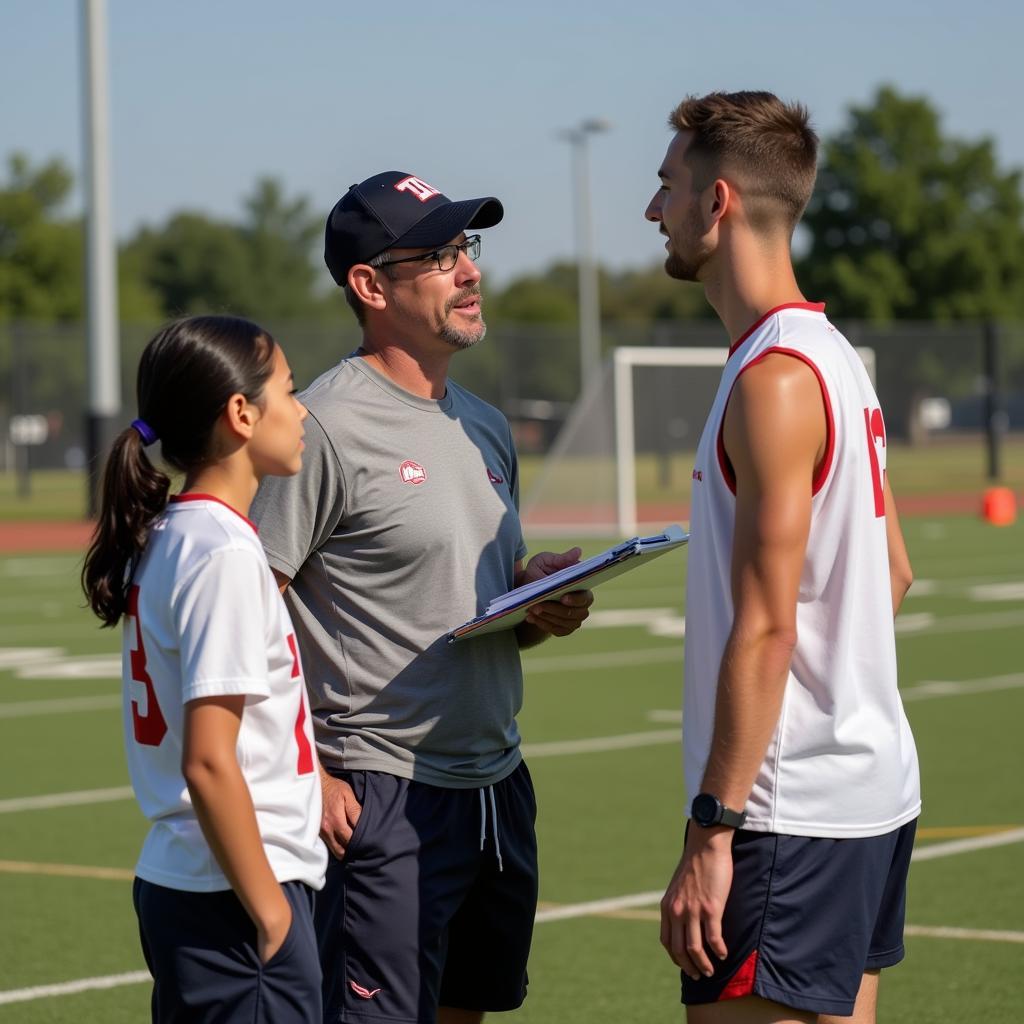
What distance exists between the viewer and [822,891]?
316 cm

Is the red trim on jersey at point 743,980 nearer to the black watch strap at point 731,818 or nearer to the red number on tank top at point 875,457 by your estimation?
the black watch strap at point 731,818

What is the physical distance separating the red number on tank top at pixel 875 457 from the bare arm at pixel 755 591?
170 millimetres

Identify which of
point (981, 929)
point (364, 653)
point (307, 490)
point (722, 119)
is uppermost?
point (722, 119)

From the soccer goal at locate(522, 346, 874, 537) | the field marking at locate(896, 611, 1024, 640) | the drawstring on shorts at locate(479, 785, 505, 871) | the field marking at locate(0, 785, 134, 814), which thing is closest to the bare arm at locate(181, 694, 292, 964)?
the drawstring on shorts at locate(479, 785, 505, 871)

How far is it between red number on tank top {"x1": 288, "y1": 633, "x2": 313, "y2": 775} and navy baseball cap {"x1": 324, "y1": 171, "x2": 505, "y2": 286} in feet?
3.80

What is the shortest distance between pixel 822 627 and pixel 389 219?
4.57ft

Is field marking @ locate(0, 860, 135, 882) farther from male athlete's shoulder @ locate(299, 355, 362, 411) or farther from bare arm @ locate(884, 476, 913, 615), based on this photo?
bare arm @ locate(884, 476, 913, 615)

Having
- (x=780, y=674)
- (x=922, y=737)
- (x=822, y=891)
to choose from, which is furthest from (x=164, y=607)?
(x=922, y=737)

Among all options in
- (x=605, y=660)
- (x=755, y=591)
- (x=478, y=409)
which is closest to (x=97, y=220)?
(x=605, y=660)

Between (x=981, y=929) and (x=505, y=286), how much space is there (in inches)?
3819

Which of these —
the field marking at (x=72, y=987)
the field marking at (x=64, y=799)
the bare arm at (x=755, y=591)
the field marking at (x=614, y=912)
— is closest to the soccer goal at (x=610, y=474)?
the field marking at (x=64, y=799)

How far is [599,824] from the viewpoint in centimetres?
777

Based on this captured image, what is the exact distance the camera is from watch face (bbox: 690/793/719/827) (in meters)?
3.09

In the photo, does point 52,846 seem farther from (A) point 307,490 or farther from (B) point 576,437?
(B) point 576,437
